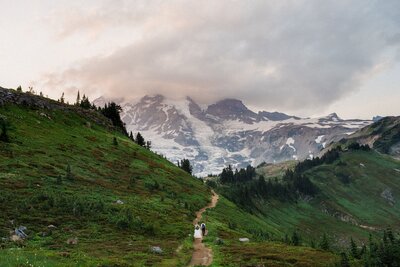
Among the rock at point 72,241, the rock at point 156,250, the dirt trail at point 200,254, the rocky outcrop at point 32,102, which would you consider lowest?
the dirt trail at point 200,254

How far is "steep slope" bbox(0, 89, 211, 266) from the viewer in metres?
38.1

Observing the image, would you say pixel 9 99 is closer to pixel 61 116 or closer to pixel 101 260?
pixel 61 116

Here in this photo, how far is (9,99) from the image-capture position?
11456cm

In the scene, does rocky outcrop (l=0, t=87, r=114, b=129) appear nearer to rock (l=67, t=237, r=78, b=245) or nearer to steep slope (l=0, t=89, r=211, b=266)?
steep slope (l=0, t=89, r=211, b=266)

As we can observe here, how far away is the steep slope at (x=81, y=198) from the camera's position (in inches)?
1501

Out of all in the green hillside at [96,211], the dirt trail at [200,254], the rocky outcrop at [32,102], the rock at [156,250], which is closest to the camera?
the green hillside at [96,211]

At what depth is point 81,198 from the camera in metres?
57.8

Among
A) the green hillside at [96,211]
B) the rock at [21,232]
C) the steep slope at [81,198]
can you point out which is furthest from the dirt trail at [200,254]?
the rock at [21,232]

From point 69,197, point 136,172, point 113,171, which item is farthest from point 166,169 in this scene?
point 69,197

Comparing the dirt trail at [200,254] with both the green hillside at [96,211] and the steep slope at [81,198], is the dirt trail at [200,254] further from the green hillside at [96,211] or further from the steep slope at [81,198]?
the steep slope at [81,198]

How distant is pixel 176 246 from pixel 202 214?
1207 inches

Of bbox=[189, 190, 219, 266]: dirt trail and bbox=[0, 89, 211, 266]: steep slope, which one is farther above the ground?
bbox=[0, 89, 211, 266]: steep slope

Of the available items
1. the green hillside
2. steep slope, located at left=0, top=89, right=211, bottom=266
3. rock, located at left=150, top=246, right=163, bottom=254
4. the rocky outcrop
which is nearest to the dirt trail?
the green hillside

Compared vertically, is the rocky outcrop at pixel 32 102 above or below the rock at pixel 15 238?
above
